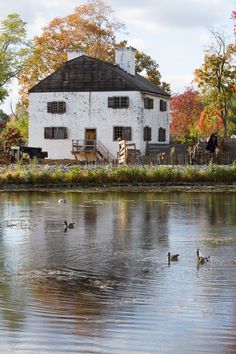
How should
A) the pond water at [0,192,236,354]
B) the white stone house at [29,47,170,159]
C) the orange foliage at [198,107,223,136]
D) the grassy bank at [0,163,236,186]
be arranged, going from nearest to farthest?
the pond water at [0,192,236,354]
the grassy bank at [0,163,236,186]
the white stone house at [29,47,170,159]
the orange foliage at [198,107,223,136]

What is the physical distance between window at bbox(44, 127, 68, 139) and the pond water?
3708 centimetres

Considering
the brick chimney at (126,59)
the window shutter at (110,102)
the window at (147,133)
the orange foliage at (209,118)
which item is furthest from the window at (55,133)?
the orange foliage at (209,118)

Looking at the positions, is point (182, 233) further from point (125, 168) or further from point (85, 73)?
point (85, 73)

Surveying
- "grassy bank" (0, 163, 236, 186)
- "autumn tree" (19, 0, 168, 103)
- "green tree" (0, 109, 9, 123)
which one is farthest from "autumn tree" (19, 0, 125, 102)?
"green tree" (0, 109, 9, 123)

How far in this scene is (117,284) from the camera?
14789 mm

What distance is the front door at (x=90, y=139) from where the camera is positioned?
63938 mm

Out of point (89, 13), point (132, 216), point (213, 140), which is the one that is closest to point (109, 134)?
point (213, 140)

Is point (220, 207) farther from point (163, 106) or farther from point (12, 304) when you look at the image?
point (163, 106)

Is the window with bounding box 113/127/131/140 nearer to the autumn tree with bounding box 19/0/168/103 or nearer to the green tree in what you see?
the autumn tree with bounding box 19/0/168/103

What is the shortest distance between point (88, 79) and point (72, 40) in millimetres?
11778

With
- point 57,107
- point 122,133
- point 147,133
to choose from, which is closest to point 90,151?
point 122,133

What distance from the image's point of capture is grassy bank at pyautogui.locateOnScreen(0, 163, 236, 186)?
44.1 metres

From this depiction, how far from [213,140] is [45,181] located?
16770 millimetres

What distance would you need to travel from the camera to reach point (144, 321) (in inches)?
460
